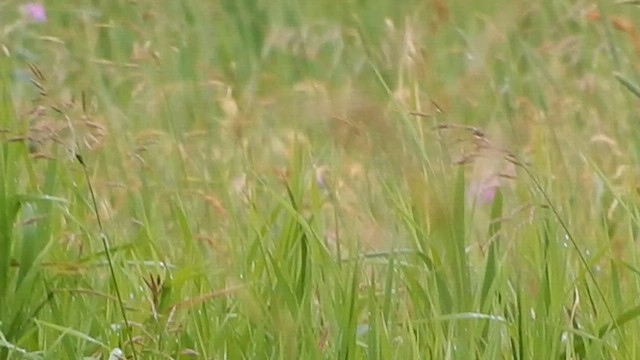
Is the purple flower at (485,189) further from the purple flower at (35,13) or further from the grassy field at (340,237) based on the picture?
the purple flower at (35,13)

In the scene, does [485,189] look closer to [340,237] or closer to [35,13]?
[340,237]

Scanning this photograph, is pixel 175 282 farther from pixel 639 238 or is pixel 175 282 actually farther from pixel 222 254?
pixel 639 238

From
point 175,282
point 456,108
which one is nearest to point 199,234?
point 175,282

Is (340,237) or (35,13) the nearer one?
(340,237)

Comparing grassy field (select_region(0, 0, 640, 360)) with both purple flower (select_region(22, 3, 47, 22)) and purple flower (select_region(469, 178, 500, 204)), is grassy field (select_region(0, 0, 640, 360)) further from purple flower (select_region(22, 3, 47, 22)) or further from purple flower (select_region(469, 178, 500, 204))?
purple flower (select_region(22, 3, 47, 22))

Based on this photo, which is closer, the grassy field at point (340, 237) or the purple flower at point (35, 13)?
the grassy field at point (340, 237)

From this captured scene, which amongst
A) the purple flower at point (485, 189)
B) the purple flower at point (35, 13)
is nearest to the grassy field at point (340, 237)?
the purple flower at point (485, 189)

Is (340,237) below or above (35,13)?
below

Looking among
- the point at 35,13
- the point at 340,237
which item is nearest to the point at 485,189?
the point at 340,237

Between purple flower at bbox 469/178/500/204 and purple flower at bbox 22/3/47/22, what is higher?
purple flower at bbox 22/3/47/22

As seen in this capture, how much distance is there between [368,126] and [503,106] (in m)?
1.45

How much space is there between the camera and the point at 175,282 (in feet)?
7.18

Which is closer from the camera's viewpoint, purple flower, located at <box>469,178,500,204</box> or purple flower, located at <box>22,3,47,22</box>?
purple flower, located at <box>469,178,500,204</box>

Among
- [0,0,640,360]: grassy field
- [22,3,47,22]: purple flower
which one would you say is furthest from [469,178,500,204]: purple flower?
[22,3,47,22]: purple flower
